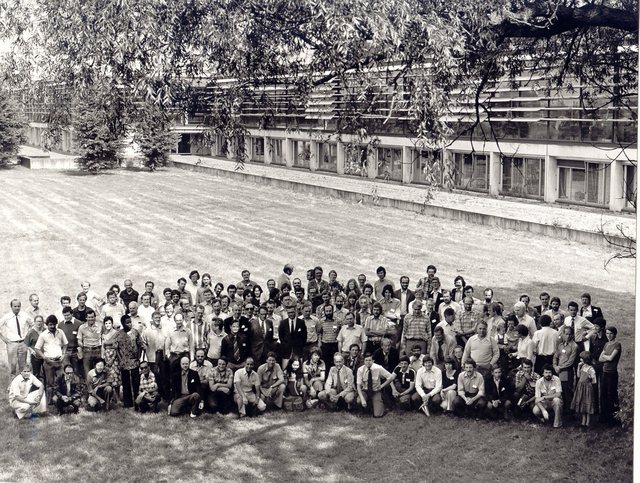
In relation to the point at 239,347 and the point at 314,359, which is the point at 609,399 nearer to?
the point at 314,359

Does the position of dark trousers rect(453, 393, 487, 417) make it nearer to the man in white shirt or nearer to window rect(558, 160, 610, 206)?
the man in white shirt

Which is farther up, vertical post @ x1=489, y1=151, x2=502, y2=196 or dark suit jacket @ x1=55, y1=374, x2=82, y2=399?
vertical post @ x1=489, y1=151, x2=502, y2=196

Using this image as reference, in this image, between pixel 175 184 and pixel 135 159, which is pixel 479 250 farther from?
pixel 135 159

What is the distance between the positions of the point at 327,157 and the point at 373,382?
30053 mm

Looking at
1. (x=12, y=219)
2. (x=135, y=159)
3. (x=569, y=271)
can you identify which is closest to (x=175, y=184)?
(x=135, y=159)

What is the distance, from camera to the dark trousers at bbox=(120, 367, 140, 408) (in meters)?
11.9

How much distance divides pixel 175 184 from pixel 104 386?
27880 mm

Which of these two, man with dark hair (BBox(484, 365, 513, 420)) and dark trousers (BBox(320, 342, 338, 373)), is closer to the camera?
man with dark hair (BBox(484, 365, 513, 420))

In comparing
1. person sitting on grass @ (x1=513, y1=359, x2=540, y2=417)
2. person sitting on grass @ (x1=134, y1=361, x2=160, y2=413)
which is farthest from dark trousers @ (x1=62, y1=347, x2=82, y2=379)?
person sitting on grass @ (x1=513, y1=359, x2=540, y2=417)

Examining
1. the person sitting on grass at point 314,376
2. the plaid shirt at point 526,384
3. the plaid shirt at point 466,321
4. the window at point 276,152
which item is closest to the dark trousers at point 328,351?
the person sitting on grass at point 314,376

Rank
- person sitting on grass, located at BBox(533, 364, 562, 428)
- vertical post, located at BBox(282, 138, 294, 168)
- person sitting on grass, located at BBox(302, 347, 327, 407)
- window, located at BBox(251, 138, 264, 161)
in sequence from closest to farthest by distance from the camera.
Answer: person sitting on grass, located at BBox(533, 364, 562, 428), person sitting on grass, located at BBox(302, 347, 327, 407), vertical post, located at BBox(282, 138, 294, 168), window, located at BBox(251, 138, 264, 161)

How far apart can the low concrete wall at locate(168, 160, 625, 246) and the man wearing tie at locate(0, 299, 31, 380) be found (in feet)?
19.2

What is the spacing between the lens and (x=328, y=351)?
12.6 meters

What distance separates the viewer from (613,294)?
17922 mm
